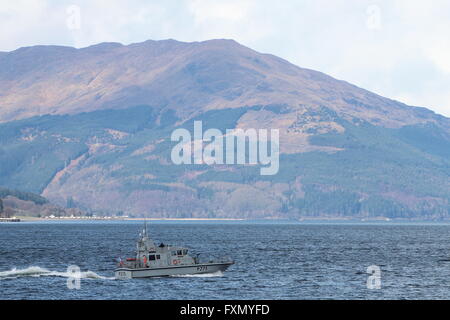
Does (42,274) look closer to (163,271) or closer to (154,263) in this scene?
(154,263)

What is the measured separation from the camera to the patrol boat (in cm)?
12150

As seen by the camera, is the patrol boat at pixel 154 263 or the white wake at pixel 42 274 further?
the white wake at pixel 42 274

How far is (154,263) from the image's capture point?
12344cm

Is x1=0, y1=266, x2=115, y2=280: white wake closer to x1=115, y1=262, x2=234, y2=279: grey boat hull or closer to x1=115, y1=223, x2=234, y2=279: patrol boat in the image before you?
x1=115, y1=262, x2=234, y2=279: grey boat hull

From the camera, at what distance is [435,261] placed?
177 meters

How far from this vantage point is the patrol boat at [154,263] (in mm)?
121500

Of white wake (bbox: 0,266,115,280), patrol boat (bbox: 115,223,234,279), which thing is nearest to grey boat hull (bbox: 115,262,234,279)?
patrol boat (bbox: 115,223,234,279)

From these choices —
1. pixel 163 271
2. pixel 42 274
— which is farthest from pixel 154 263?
pixel 42 274

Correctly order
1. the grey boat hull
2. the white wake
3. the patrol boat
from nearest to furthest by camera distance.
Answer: the patrol boat, the grey boat hull, the white wake

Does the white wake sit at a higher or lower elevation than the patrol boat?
lower

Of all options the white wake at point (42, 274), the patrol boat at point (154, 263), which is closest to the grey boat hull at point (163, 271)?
the patrol boat at point (154, 263)

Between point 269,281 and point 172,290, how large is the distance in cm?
2134

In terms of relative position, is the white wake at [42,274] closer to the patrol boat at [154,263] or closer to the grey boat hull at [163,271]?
the grey boat hull at [163,271]
